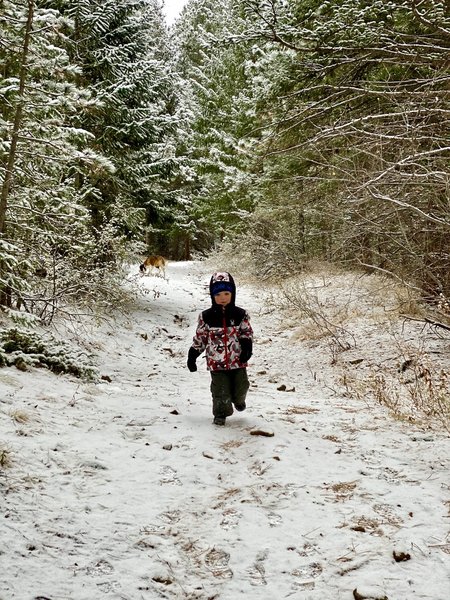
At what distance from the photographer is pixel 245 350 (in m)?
5.72

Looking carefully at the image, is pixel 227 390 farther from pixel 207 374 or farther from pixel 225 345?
pixel 207 374

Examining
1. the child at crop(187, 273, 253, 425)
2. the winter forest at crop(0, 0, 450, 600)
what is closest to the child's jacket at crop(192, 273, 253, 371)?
the child at crop(187, 273, 253, 425)

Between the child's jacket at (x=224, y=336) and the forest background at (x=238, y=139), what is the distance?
→ 2.05m

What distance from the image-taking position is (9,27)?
6605 mm

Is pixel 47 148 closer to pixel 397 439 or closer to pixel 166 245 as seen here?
pixel 397 439

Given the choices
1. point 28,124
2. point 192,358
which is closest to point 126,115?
point 28,124

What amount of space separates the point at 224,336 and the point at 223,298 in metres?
0.45

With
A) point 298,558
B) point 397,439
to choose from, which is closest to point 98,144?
point 397,439

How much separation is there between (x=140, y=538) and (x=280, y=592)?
1000 millimetres

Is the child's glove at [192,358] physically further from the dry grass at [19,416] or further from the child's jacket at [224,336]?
the dry grass at [19,416]

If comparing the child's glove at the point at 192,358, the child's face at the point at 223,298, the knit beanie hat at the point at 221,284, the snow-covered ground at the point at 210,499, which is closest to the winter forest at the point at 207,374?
the snow-covered ground at the point at 210,499

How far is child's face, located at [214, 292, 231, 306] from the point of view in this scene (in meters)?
5.70

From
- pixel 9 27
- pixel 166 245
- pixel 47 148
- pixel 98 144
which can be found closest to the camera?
pixel 9 27

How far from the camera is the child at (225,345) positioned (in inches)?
225
